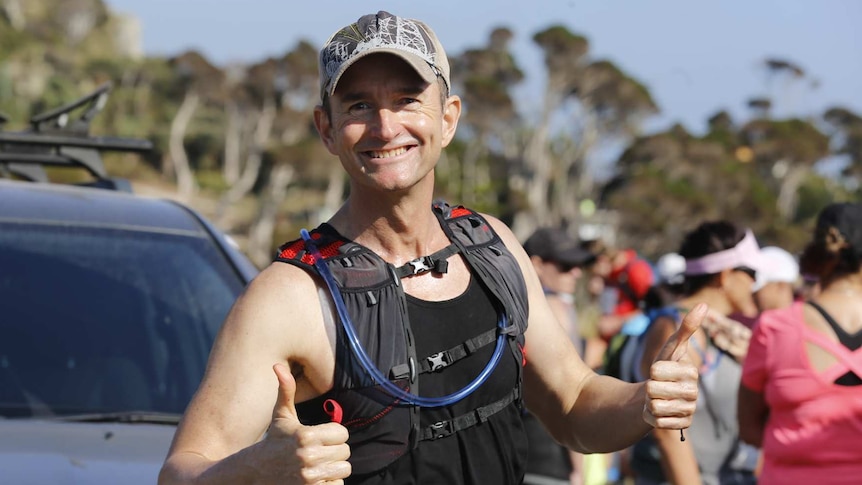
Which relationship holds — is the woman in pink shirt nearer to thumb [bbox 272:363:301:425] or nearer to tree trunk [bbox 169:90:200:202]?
thumb [bbox 272:363:301:425]

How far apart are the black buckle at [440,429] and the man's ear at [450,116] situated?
1.96 feet

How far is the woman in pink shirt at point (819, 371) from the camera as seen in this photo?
416 cm

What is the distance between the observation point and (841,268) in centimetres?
438

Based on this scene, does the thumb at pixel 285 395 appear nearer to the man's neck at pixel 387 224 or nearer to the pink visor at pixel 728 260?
the man's neck at pixel 387 224

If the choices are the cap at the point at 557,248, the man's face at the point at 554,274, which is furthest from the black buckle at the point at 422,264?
the man's face at the point at 554,274

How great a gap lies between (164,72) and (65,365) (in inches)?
2122

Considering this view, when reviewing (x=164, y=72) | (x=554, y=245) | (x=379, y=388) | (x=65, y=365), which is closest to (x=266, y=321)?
(x=379, y=388)

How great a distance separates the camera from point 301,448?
2.01 m

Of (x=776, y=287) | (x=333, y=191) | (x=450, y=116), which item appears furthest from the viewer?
(x=333, y=191)

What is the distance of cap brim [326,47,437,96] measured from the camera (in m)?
2.42

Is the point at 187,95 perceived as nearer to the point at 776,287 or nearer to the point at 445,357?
the point at 776,287

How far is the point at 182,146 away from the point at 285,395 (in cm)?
5262

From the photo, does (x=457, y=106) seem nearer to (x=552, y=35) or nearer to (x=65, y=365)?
(x=65, y=365)

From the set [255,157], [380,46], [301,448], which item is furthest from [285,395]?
[255,157]
